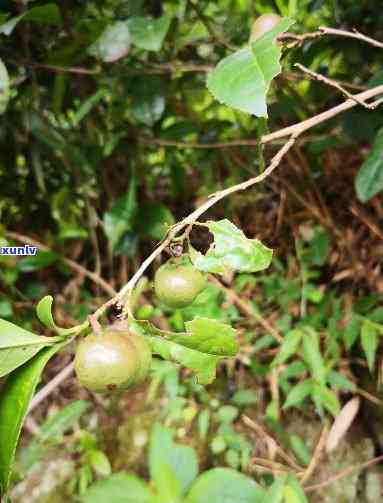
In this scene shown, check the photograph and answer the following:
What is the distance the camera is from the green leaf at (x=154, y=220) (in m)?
1.45

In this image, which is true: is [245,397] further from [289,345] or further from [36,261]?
[36,261]

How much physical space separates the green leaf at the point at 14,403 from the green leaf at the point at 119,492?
53 cm

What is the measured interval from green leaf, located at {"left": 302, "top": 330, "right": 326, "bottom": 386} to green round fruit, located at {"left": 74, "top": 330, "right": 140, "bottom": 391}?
730 millimetres

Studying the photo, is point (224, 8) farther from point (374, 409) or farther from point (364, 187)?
point (374, 409)

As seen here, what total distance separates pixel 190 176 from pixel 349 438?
102 cm

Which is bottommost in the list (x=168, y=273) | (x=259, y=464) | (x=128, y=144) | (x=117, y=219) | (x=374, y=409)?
(x=259, y=464)

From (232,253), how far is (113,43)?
2.39ft

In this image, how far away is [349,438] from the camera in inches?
49.1

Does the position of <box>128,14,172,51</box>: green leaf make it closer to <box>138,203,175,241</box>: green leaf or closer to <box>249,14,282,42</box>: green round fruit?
<box>249,14,282,42</box>: green round fruit

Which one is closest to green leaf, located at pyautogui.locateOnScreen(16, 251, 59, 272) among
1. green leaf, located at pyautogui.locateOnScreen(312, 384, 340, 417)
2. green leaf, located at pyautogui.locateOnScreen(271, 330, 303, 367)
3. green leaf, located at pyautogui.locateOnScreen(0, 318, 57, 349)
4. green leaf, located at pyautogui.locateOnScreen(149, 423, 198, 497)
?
green leaf, located at pyautogui.locateOnScreen(149, 423, 198, 497)

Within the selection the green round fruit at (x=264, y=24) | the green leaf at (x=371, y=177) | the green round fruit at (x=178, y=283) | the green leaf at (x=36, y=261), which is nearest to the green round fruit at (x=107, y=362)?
the green round fruit at (x=178, y=283)

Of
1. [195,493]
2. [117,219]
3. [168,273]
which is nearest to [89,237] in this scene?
[117,219]

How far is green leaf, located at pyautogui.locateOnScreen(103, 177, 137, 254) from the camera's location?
1.42 metres

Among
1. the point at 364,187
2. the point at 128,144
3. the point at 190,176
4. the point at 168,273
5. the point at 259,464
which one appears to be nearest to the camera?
the point at 168,273
